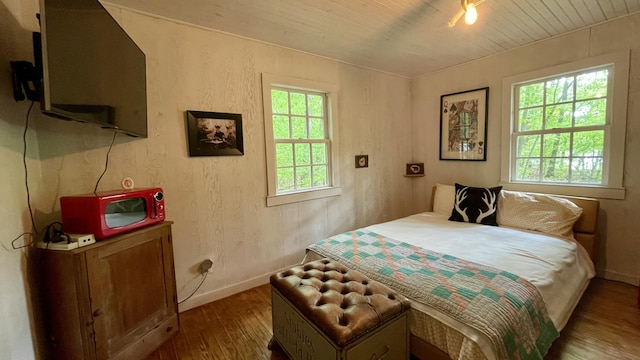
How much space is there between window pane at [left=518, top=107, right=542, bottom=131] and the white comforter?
1.25 m

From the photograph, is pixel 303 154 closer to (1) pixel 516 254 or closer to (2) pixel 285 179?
(2) pixel 285 179

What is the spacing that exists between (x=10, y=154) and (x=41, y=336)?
3.28ft

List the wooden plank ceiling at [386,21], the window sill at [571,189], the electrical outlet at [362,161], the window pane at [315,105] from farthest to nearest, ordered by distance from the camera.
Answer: the electrical outlet at [362,161], the window pane at [315,105], the window sill at [571,189], the wooden plank ceiling at [386,21]

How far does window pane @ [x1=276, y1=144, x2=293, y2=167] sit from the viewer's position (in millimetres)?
2741

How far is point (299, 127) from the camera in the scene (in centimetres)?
288

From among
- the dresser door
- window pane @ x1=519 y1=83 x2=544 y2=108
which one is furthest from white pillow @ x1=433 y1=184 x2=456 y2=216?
the dresser door

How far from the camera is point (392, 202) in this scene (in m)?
3.76

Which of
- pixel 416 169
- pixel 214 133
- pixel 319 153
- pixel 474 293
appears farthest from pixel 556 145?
pixel 214 133

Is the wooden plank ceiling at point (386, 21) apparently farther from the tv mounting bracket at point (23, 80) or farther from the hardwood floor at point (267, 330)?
the hardwood floor at point (267, 330)

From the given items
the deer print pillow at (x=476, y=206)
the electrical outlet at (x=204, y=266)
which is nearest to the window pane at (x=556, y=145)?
the deer print pillow at (x=476, y=206)

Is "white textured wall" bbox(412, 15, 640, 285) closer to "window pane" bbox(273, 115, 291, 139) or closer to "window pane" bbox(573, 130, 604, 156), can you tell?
"window pane" bbox(573, 130, 604, 156)

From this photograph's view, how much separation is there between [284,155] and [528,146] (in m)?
2.78

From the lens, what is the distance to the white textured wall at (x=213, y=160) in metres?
1.81

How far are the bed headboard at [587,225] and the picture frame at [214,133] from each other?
3.22 metres
